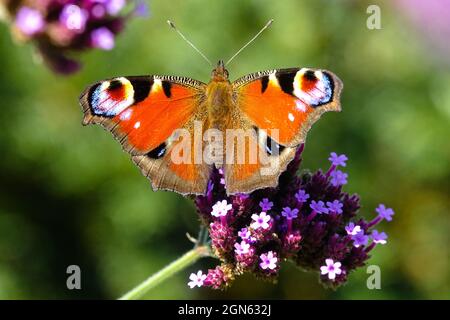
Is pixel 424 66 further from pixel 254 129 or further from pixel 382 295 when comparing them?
pixel 254 129

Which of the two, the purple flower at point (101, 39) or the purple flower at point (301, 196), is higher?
the purple flower at point (101, 39)

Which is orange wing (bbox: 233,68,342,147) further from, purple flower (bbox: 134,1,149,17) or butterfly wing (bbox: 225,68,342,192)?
purple flower (bbox: 134,1,149,17)

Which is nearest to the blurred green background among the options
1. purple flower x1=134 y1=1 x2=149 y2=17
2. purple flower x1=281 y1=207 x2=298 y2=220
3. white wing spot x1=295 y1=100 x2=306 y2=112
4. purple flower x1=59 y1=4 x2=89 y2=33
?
purple flower x1=134 y1=1 x2=149 y2=17

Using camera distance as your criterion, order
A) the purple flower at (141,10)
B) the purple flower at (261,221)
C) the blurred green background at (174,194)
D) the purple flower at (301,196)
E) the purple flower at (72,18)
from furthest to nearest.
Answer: the blurred green background at (174,194) < the purple flower at (141,10) < the purple flower at (72,18) < the purple flower at (301,196) < the purple flower at (261,221)

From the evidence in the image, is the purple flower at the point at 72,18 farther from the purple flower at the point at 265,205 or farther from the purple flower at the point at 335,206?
the purple flower at the point at 335,206

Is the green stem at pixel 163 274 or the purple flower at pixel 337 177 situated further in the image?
the purple flower at pixel 337 177

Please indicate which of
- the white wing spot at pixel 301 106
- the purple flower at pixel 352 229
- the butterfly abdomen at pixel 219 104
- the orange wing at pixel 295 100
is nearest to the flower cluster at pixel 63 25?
the butterfly abdomen at pixel 219 104
